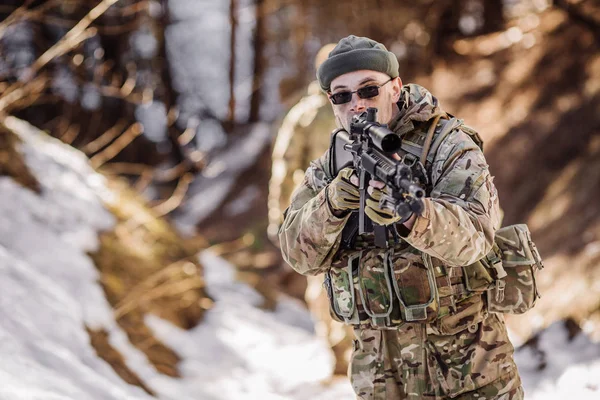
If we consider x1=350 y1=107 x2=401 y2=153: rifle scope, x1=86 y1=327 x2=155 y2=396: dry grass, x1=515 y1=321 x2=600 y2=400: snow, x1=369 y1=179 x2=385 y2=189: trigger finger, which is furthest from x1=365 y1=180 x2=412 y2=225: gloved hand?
x1=86 y1=327 x2=155 y2=396: dry grass

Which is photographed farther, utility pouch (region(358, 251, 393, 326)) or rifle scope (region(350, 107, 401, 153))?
utility pouch (region(358, 251, 393, 326))

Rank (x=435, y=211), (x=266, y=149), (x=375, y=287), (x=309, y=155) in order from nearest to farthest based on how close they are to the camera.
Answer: (x=435, y=211) < (x=375, y=287) < (x=309, y=155) < (x=266, y=149)

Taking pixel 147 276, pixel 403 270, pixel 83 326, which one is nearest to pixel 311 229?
pixel 403 270

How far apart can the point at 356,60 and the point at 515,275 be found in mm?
934

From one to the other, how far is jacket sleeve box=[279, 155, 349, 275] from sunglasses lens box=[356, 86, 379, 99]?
0.35 metres

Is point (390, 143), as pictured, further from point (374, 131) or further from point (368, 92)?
point (368, 92)

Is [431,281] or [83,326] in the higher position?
[83,326]

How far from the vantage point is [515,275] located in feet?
8.12

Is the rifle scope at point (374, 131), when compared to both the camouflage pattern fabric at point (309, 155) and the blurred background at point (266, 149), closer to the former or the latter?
the blurred background at point (266, 149)

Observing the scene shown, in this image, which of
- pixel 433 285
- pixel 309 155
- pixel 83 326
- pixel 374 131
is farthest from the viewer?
pixel 309 155

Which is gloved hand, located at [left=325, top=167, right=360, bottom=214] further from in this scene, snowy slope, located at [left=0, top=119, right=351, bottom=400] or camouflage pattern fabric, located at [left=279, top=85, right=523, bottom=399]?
snowy slope, located at [left=0, top=119, right=351, bottom=400]

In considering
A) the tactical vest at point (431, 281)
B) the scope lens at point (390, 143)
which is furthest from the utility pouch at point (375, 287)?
the scope lens at point (390, 143)

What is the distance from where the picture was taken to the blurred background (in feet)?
18.0

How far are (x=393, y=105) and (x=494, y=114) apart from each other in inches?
283
